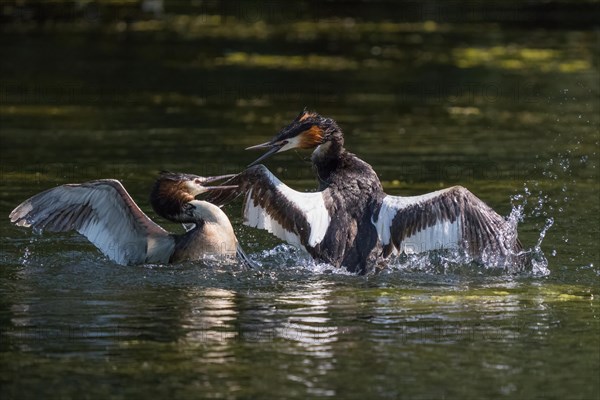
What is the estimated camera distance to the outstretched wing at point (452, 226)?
12.5 m

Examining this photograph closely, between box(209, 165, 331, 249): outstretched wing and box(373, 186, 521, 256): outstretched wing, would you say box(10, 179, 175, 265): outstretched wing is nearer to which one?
box(209, 165, 331, 249): outstretched wing

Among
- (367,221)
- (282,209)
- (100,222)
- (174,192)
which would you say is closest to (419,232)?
(367,221)

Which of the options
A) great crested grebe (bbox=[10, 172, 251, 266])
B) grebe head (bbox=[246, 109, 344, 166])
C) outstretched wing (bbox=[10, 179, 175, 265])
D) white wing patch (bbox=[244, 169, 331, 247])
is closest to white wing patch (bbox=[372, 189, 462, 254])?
white wing patch (bbox=[244, 169, 331, 247])

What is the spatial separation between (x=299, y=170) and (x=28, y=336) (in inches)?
304

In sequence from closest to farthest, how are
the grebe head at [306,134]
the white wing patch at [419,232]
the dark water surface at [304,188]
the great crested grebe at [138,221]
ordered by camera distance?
1. the dark water surface at [304,188]
2. the white wing patch at [419,232]
3. the great crested grebe at [138,221]
4. the grebe head at [306,134]

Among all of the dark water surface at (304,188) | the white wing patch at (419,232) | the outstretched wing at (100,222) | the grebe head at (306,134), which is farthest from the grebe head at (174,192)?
the white wing patch at (419,232)

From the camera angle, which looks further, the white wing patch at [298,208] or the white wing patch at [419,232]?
the white wing patch at [298,208]

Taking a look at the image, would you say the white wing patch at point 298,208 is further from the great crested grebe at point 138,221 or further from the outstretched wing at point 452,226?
the outstretched wing at point 452,226

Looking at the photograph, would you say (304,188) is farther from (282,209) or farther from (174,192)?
(174,192)

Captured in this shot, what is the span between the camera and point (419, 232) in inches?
494

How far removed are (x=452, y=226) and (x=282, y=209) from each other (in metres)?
1.57

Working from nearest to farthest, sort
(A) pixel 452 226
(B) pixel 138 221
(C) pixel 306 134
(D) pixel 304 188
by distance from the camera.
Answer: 1. (A) pixel 452 226
2. (B) pixel 138 221
3. (C) pixel 306 134
4. (D) pixel 304 188

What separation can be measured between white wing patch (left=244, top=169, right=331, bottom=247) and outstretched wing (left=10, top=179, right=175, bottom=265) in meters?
0.83

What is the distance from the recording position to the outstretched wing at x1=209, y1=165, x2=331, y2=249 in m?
12.6
